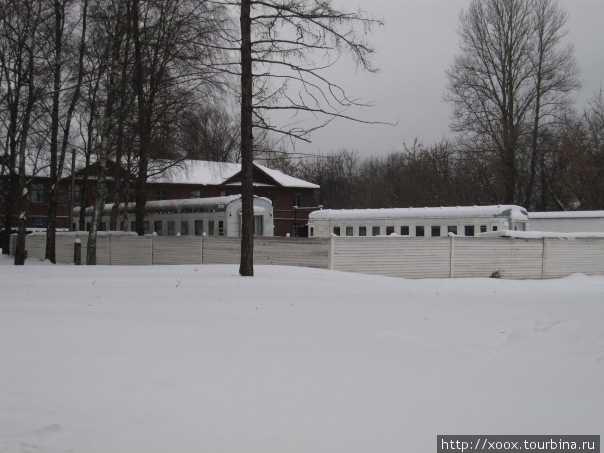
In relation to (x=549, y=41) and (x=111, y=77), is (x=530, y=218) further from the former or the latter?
(x=111, y=77)

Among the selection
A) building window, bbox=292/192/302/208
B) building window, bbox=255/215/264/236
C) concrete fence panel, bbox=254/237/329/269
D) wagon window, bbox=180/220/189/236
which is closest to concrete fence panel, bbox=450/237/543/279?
concrete fence panel, bbox=254/237/329/269

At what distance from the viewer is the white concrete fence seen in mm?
21219

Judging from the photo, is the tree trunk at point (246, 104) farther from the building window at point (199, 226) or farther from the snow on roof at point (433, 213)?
the building window at point (199, 226)

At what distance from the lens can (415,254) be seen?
72.3 ft

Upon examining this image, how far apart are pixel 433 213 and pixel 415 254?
11.3 m

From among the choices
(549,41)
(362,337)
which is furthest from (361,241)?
(549,41)

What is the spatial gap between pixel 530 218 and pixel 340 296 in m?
24.7

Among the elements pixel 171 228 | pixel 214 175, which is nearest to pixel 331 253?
pixel 171 228

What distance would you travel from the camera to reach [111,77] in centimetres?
2291

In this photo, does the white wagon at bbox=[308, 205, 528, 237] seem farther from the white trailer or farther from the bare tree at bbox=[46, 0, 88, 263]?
the bare tree at bbox=[46, 0, 88, 263]

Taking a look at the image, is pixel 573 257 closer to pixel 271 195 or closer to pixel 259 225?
pixel 259 225

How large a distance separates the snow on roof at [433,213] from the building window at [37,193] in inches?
1304

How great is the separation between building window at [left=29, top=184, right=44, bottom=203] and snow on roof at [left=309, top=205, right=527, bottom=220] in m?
33.1

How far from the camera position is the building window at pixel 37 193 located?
5862 centimetres
